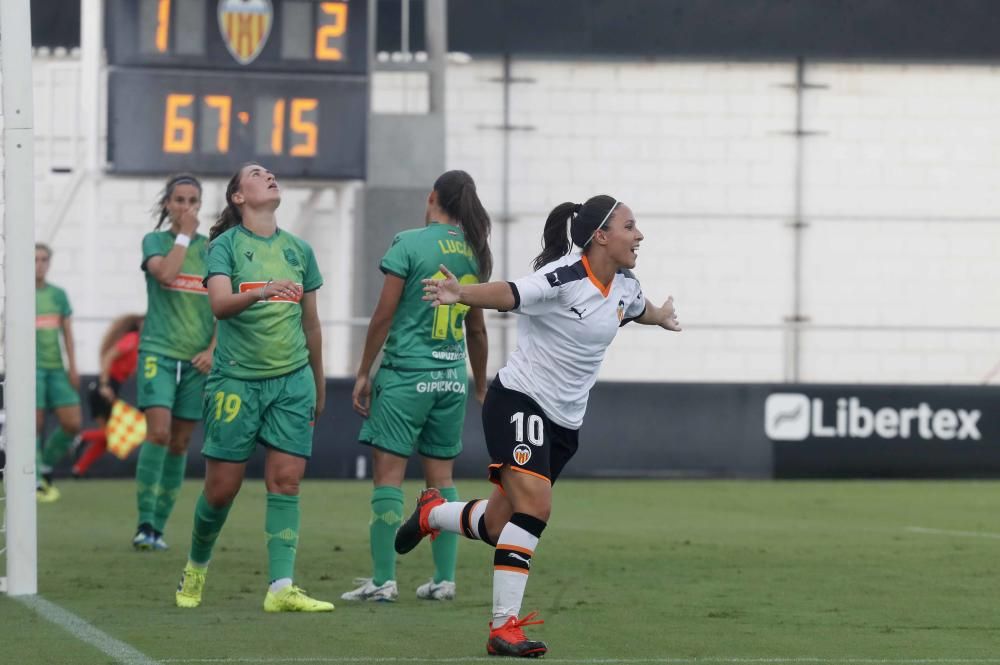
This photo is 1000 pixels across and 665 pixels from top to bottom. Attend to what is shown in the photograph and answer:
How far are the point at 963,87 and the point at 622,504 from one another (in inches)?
552

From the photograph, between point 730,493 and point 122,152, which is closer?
point 730,493

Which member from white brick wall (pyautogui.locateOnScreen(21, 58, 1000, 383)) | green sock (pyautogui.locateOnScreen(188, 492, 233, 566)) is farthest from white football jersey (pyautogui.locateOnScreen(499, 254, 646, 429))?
white brick wall (pyautogui.locateOnScreen(21, 58, 1000, 383))

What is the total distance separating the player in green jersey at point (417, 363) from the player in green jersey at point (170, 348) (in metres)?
2.26

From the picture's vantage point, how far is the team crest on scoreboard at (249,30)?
17.2m

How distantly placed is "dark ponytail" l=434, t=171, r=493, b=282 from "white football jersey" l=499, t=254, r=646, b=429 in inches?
50.1

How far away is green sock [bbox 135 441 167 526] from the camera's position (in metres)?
10.7

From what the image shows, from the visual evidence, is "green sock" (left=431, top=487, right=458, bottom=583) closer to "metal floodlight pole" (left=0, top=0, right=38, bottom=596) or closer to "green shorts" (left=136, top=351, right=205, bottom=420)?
"metal floodlight pole" (left=0, top=0, right=38, bottom=596)

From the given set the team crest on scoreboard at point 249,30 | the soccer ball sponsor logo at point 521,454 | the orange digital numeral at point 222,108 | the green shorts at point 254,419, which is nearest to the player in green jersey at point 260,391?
the green shorts at point 254,419

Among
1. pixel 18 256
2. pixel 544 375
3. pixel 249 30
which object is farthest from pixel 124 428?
pixel 544 375

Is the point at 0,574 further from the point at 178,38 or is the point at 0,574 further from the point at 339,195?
the point at 339,195

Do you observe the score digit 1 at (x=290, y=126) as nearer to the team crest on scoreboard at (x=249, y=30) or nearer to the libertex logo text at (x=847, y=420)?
the team crest on scoreboard at (x=249, y=30)

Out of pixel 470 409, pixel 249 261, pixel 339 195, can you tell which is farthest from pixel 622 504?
pixel 249 261

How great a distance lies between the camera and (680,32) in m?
26.0

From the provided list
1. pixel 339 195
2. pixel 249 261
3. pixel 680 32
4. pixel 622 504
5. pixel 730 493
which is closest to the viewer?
pixel 249 261
